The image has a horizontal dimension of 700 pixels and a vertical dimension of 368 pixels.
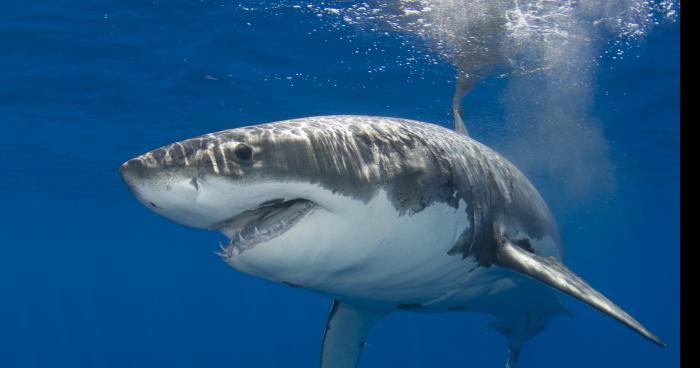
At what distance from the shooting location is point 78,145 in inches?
844

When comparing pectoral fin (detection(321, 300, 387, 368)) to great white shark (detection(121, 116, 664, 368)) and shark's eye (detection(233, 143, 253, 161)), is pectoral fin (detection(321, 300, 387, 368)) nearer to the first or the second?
great white shark (detection(121, 116, 664, 368))

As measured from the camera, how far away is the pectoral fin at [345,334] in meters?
5.64

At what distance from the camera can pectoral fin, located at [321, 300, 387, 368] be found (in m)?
5.64

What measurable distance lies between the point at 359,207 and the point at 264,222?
21.3 inches

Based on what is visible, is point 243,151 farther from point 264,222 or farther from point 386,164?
point 386,164

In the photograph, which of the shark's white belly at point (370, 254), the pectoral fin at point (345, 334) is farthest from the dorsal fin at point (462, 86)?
the shark's white belly at point (370, 254)

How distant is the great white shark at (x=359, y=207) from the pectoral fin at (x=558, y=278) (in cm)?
1

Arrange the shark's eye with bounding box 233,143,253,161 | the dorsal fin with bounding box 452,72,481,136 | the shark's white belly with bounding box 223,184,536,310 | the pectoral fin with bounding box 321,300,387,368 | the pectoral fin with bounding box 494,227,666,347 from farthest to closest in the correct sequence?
1. the dorsal fin with bounding box 452,72,481,136
2. the pectoral fin with bounding box 321,300,387,368
3. the pectoral fin with bounding box 494,227,666,347
4. the shark's white belly with bounding box 223,184,536,310
5. the shark's eye with bounding box 233,143,253,161

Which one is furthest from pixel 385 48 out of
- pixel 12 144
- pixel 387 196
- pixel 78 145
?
pixel 12 144

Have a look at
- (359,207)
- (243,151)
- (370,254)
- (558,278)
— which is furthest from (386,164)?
(558,278)

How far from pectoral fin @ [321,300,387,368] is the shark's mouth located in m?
2.79

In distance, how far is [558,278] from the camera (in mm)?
3865

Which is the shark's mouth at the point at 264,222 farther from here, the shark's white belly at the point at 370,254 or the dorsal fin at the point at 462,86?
the dorsal fin at the point at 462,86

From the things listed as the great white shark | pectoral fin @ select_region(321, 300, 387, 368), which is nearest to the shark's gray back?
the great white shark
